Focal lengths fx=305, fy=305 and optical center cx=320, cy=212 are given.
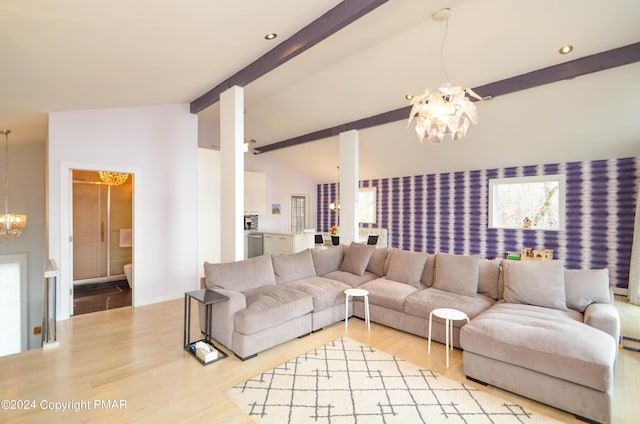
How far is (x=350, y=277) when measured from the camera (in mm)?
4445

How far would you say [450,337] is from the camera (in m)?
3.17

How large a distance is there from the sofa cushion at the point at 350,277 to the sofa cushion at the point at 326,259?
0.10 metres

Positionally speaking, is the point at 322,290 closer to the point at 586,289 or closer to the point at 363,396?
the point at 363,396

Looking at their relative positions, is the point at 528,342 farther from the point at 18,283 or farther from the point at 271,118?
the point at 18,283

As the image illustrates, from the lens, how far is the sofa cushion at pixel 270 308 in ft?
9.66

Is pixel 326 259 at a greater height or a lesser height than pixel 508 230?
lesser

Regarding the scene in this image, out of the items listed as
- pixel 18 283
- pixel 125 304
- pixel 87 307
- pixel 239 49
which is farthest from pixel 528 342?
pixel 18 283

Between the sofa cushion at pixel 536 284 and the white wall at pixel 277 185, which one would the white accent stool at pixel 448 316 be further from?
the white wall at pixel 277 185

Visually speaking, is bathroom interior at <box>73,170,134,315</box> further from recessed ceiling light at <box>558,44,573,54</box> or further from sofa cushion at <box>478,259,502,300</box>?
recessed ceiling light at <box>558,44,573,54</box>

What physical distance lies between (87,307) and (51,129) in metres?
2.60

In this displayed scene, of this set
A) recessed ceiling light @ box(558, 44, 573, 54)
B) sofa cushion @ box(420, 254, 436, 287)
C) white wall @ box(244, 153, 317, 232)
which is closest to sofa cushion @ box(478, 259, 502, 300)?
sofa cushion @ box(420, 254, 436, 287)

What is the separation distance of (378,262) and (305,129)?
3718 mm

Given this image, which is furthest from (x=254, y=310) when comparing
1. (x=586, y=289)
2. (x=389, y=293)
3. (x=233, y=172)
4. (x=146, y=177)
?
(x=586, y=289)

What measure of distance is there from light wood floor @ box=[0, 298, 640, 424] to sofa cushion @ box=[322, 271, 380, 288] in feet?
2.01
